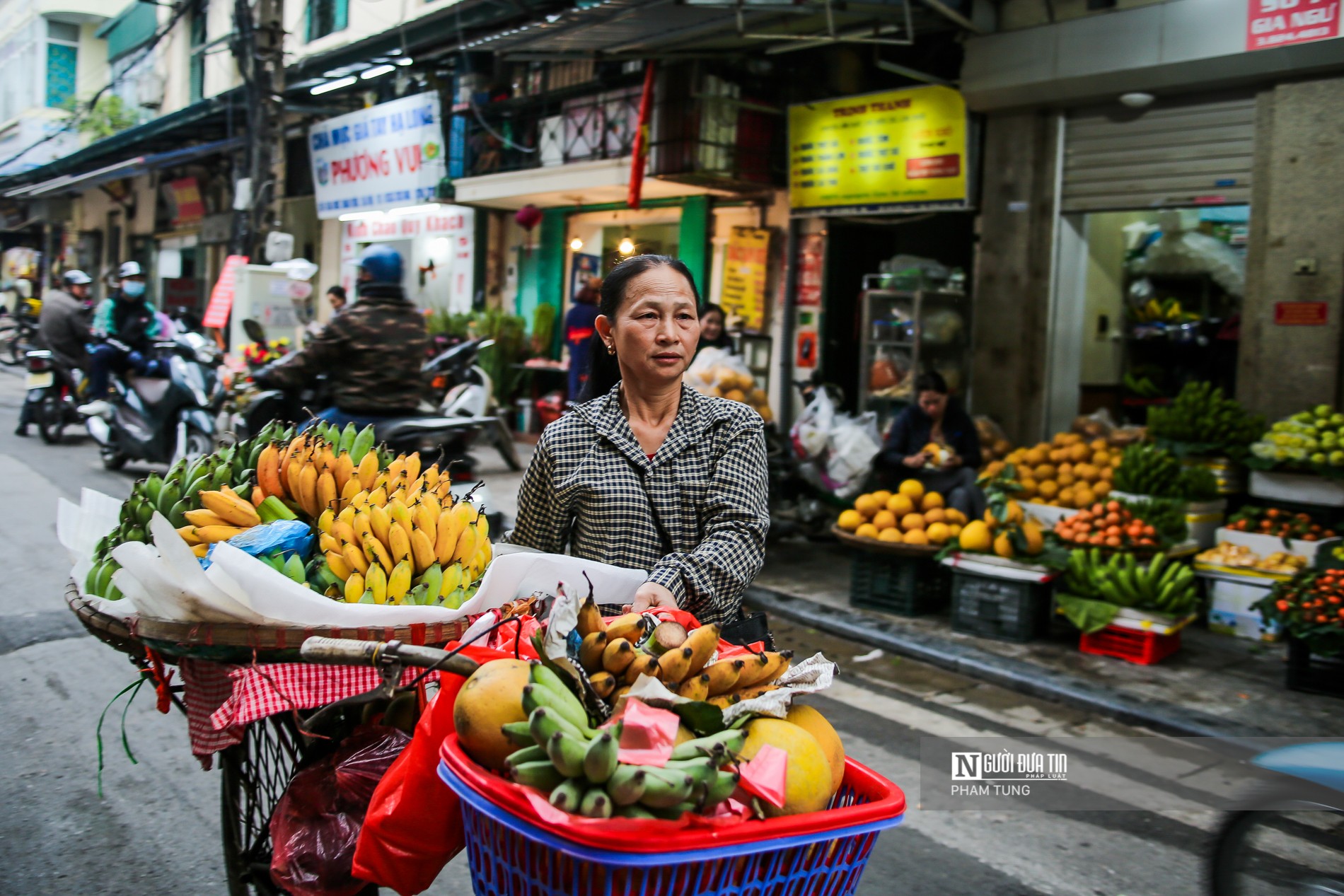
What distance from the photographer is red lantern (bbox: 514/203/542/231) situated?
13938 mm

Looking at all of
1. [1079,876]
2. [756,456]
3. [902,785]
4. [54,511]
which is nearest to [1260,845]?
[1079,876]

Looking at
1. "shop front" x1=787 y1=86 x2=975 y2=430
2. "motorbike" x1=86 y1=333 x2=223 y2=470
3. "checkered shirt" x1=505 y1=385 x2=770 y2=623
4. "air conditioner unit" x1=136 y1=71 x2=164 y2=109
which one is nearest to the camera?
"checkered shirt" x1=505 y1=385 x2=770 y2=623

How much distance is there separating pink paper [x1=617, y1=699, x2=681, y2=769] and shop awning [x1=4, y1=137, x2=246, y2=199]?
17131mm

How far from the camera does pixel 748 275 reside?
36.8ft

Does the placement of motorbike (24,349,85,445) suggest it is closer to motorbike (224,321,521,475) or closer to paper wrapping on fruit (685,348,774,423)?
motorbike (224,321,521,475)

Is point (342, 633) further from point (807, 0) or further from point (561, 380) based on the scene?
point (561, 380)

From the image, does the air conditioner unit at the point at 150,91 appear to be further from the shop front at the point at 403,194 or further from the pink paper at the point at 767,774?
the pink paper at the point at 767,774

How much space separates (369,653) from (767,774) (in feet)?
2.33

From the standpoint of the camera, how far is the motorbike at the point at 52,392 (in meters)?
12.6

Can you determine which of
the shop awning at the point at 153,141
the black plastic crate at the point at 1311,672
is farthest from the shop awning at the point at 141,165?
the black plastic crate at the point at 1311,672

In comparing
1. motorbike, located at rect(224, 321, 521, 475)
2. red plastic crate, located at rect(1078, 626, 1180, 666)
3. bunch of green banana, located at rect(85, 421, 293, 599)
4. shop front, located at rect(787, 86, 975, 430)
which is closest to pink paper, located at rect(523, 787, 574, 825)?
bunch of green banana, located at rect(85, 421, 293, 599)

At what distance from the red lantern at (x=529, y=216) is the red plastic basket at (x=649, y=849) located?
1300 centimetres

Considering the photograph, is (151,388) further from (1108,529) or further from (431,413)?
(1108,529)

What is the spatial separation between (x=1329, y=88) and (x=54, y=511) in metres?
9.71
